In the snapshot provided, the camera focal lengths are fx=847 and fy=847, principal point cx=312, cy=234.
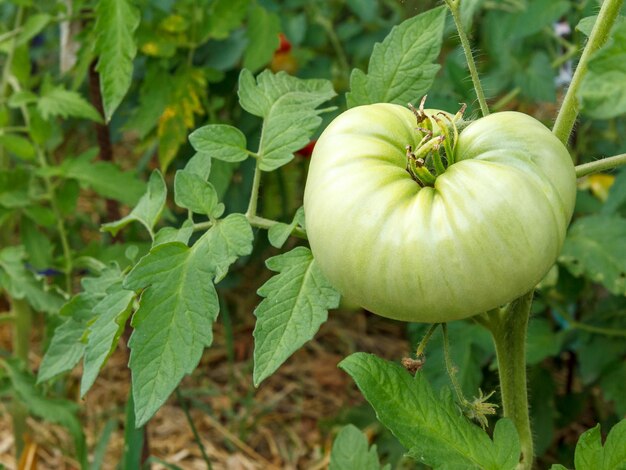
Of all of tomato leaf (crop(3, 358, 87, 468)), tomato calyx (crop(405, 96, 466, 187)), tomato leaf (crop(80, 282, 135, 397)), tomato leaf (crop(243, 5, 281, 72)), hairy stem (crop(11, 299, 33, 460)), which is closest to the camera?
tomato calyx (crop(405, 96, 466, 187))

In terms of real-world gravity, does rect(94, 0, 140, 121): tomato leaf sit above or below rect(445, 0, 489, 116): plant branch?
below

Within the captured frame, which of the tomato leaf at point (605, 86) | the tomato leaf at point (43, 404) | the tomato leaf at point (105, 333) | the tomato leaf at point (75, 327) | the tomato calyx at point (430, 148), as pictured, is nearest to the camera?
the tomato leaf at point (605, 86)

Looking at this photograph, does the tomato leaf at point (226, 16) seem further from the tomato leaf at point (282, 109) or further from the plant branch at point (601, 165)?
the plant branch at point (601, 165)

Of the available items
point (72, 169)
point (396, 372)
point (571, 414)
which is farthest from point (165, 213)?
point (571, 414)

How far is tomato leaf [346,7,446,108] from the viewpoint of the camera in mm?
965

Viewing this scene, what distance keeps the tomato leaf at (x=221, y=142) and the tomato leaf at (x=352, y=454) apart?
17.7 inches

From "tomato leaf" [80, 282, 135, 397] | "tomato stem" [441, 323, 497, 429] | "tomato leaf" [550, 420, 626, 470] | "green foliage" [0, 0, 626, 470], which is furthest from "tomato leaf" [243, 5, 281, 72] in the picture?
"tomato leaf" [550, 420, 626, 470]

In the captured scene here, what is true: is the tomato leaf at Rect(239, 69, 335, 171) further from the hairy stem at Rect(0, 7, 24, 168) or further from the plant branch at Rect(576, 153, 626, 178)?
the hairy stem at Rect(0, 7, 24, 168)

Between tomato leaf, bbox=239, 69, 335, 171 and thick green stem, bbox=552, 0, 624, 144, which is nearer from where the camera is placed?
thick green stem, bbox=552, 0, 624, 144

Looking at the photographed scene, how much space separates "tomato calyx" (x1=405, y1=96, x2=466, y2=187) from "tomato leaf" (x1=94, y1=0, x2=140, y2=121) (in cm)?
48

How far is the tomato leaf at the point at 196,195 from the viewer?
0.95 metres

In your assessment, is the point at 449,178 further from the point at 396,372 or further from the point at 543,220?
the point at 396,372

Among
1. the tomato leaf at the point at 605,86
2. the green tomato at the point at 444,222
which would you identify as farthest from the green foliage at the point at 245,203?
the green tomato at the point at 444,222

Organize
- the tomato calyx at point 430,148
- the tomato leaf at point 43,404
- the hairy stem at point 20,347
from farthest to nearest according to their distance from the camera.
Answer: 1. the hairy stem at point 20,347
2. the tomato leaf at point 43,404
3. the tomato calyx at point 430,148
